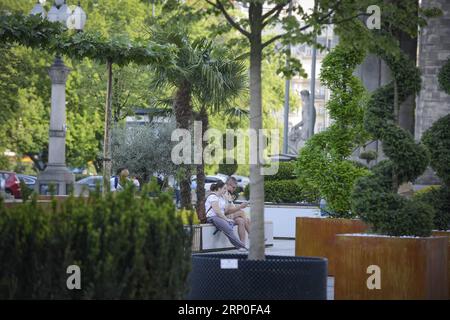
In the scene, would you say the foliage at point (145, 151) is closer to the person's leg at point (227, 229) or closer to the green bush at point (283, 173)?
the green bush at point (283, 173)

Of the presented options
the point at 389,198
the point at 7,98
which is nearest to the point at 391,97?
the point at 389,198

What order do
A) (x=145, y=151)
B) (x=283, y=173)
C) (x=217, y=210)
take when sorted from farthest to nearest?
(x=145, y=151), (x=283, y=173), (x=217, y=210)

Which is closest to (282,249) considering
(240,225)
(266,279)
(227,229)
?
(240,225)

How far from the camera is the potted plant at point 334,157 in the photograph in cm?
1769

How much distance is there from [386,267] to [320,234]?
5288 mm

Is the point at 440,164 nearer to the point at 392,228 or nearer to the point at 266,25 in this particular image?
the point at 392,228

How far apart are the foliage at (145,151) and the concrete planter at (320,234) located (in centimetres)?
1238

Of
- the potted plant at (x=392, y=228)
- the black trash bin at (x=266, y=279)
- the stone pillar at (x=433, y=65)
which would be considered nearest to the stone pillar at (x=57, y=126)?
the stone pillar at (x=433, y=65)

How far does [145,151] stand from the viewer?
30406 millimetres

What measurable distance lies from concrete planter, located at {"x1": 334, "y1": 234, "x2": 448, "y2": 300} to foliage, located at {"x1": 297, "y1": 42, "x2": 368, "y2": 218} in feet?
16.4

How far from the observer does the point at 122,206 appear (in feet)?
30.6

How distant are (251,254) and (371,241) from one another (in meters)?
1.81

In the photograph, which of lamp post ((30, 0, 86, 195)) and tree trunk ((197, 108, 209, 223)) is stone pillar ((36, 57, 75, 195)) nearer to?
lamp post ((30, 0, 86, 195))
